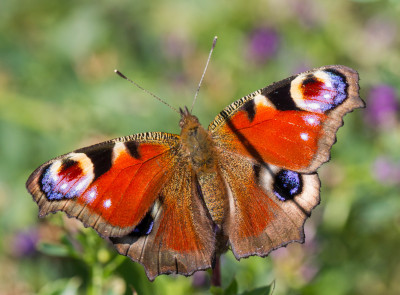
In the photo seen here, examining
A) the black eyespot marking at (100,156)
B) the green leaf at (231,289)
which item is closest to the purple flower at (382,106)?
the green leaf at (231,289)

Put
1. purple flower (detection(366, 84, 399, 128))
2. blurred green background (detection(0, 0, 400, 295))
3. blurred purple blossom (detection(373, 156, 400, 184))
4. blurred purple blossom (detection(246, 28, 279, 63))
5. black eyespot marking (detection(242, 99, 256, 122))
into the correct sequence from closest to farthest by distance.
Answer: black eyespot marking (detection(242, 99, 256, 122)) → blurred green background (detection(0, 0, 400, 295)) → blurred purple blossom (detection(373, 156, 400, 184)) → purple flower (detection(366, 84, 399, 128)) → blurred purple blossom (detection(246, 28, 279, 63))

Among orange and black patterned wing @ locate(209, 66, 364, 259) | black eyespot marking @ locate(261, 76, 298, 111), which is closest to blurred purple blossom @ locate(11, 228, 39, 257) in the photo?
orange and black patterned wing @ locate(209, 66, 364, 259)

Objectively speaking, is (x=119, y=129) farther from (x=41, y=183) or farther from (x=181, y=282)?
(x=41, y=183)

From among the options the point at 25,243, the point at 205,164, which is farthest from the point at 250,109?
the point at 25,243

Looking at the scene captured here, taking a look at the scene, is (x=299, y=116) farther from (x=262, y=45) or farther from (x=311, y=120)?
(x=262, y=45)

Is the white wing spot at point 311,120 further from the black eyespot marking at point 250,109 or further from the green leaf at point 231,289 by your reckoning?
the green leaf at point 231,289

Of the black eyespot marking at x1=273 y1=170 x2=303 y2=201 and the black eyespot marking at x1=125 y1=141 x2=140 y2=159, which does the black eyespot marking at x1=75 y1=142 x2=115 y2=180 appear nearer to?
the black eyespot marking at x1=125 y1=141 x2=140 y2=159

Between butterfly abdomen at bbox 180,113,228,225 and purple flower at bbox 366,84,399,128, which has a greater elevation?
butterfly abdomen at bbox 180,113,228,225
